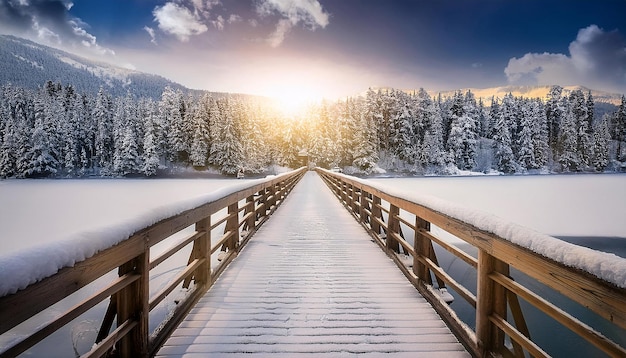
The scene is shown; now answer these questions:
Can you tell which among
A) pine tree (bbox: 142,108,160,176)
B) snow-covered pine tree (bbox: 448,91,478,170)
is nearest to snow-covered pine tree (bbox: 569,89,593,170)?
snow-covered pine tree (bbox: 448,91,478,170)

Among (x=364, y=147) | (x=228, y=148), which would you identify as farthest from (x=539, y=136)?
(x=228, y=148)

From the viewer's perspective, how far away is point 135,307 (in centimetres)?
223

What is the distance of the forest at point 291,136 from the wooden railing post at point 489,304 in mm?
49618

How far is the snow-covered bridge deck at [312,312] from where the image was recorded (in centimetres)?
262

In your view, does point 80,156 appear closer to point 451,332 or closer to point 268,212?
point 268,212

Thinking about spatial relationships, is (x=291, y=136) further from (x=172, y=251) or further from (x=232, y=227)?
(x=172, y=251)

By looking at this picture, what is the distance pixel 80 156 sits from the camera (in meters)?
52.9

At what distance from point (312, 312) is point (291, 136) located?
198 feet

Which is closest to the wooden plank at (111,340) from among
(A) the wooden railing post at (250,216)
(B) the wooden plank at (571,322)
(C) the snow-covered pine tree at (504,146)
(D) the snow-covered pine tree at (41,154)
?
(B) the wooden plank at (571,322)

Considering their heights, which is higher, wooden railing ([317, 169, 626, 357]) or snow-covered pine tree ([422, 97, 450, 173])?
snow-covered pine tree ([422, 97, 450, 173])

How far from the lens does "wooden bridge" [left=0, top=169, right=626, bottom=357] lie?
4.94 feet

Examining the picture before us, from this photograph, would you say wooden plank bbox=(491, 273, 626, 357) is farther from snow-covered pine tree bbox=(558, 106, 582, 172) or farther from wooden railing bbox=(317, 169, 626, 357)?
snow-covered pine tree bbox=(558, 106, 582, 172)

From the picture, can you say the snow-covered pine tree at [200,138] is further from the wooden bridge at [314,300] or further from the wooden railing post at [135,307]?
the wooden railing post at [135,307]

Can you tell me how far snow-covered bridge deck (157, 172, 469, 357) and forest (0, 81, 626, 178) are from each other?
47014 millimetres
